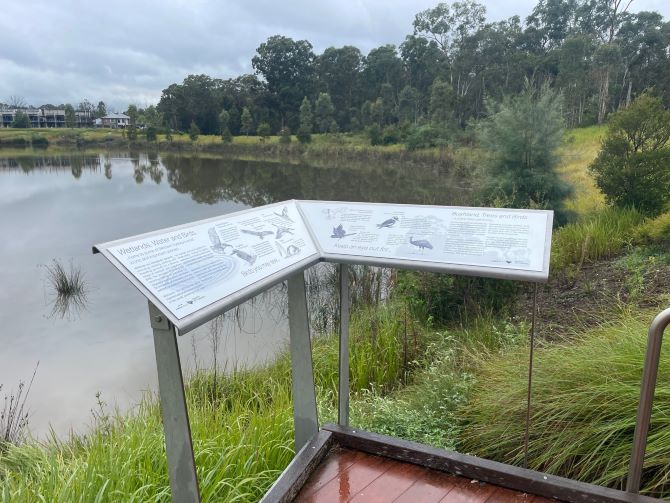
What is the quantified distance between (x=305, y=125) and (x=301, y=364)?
34.2 meters

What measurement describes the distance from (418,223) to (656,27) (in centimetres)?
3280

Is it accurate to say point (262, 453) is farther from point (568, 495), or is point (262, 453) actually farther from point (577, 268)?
point (577, 268)

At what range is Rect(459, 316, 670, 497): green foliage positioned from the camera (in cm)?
193

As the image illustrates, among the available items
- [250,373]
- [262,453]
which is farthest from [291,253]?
[250,373]

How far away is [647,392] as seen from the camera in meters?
1.44

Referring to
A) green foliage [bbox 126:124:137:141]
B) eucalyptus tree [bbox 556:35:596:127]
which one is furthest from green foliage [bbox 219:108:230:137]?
eucalyptus tree [bbox 556:35:596:127]

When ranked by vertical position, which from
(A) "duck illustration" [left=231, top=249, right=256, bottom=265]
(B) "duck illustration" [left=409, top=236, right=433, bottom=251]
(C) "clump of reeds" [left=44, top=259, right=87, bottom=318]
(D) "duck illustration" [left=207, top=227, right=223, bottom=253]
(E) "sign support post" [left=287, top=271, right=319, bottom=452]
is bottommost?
(C) "clump of reeds" [left=44, top=259, right=87, bottom=318]

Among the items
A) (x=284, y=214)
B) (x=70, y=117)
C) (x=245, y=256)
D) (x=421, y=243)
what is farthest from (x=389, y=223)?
(x=70, y=117)

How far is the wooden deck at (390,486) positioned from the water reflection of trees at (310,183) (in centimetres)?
867

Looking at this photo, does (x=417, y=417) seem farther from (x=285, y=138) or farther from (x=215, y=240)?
(x=285, y=138)

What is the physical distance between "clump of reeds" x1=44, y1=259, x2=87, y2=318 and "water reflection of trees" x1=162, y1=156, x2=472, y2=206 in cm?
668

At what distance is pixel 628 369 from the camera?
84.1 inches

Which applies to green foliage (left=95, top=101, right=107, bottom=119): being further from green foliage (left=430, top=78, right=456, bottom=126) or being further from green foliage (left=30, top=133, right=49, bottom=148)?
green foliage (left=430, top=78, right=456, bottom=126)

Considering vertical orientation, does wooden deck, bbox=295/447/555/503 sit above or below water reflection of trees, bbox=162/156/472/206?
above
